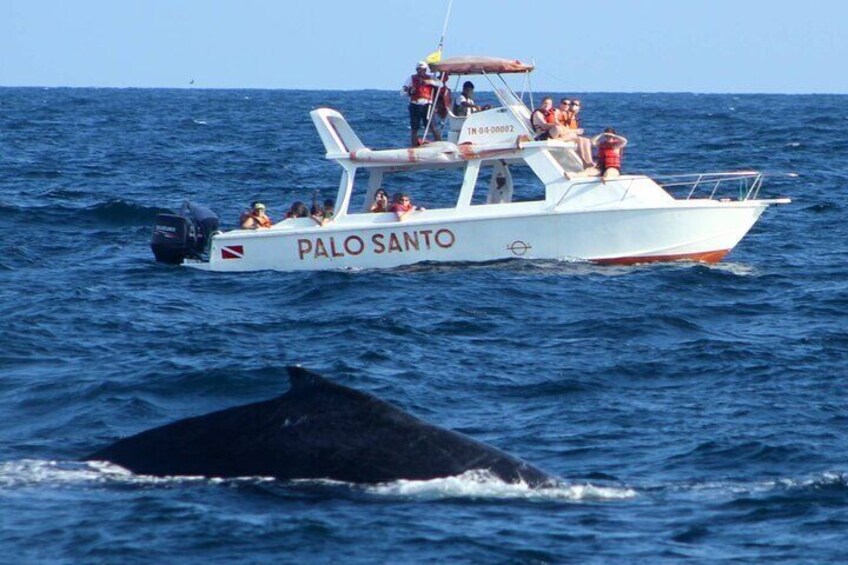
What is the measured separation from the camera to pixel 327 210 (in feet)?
86.9

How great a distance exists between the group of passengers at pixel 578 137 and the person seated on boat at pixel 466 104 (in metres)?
1.07

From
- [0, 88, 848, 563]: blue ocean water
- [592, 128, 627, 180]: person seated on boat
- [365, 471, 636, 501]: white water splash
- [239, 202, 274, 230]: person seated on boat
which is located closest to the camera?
[0, 88, 848, 563]: blue ocean water

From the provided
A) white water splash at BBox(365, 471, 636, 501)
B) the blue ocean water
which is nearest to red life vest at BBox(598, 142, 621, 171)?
the blue ocean water

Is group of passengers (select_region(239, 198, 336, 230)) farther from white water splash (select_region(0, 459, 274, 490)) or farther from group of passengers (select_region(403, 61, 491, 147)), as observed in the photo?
white water splash (select_region(0, 459, 274, 490))

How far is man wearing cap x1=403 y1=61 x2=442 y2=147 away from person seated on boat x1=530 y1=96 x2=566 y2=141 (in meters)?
1.81

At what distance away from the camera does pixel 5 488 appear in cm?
1241

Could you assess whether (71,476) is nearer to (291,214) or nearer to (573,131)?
(291,214)

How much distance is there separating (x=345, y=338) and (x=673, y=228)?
7186mm

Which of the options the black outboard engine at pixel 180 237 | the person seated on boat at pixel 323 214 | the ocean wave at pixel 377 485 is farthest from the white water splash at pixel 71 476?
the black outboard engine at pixel 180 237

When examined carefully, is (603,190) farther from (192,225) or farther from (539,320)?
(192,225)

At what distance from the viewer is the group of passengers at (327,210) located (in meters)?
25.9

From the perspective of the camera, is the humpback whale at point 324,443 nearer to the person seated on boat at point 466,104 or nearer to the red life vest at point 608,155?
the red life vest at point 608,155

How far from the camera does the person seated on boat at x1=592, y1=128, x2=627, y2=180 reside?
25281 millimetres

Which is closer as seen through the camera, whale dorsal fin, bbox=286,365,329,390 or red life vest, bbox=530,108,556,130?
whale dorsal fin, bbox=286,365,329,390
